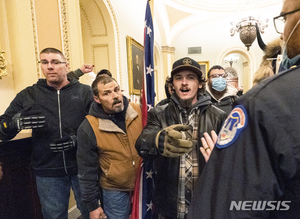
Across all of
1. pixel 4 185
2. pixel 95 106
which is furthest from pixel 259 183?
pixel 4 185

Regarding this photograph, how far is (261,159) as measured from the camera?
0.46 metres

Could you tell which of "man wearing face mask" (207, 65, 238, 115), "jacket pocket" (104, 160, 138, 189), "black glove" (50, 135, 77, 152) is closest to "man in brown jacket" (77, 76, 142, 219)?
"jacket pocket" (104, 160, 138, 189)

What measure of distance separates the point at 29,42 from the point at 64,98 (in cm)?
99

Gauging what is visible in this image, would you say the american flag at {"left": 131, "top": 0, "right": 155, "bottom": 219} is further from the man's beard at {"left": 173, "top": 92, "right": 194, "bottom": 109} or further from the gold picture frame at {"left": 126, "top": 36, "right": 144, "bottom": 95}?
the gold picture frame at {"left": 126, "top": 36, "right": 144, "bottom": 95}

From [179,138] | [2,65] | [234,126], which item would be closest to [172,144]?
[179,138]

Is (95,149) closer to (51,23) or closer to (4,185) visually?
(4,185)

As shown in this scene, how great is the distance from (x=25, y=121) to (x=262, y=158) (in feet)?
5.76

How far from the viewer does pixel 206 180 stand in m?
0.53

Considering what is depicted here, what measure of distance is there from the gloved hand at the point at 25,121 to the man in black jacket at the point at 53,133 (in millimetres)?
78

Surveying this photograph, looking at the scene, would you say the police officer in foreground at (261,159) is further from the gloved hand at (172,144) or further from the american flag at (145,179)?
the american flag at (145,179)

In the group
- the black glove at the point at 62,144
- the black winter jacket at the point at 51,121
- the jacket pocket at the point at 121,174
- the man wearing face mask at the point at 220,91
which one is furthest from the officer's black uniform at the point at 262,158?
the man wearing face mask at the point at 220,91

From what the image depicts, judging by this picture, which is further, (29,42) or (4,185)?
(29,42)

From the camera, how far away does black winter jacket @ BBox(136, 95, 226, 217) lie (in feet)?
3.82

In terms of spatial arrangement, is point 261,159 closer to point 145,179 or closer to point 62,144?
point 145,179
